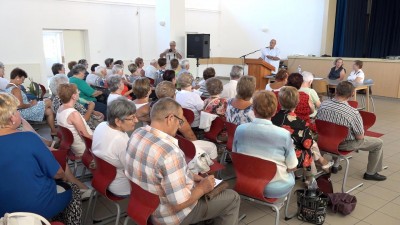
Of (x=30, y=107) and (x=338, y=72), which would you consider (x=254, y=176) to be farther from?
(x=338, y=72)

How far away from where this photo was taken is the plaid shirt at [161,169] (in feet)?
5.67

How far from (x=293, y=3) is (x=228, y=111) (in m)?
9.30

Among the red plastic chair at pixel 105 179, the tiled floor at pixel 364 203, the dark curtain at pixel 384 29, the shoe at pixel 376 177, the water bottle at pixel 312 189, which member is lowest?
the tiled floor at pixel 364 203

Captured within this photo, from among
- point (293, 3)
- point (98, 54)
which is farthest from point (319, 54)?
point (98, 54)

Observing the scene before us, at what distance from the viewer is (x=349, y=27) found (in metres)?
10.7

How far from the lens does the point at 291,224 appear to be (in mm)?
2738

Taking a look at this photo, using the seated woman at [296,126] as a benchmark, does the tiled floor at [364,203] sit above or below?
below

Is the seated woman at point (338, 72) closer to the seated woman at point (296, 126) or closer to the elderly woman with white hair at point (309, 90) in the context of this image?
the elderly woman with white hair at point (309, 90)

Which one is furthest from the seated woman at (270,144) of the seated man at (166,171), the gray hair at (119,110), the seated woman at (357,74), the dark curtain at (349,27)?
the dark curtain at (349,27)

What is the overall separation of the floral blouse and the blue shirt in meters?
1.79

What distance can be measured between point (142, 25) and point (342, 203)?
9.87 m

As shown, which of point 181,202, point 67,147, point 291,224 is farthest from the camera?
point 67,147

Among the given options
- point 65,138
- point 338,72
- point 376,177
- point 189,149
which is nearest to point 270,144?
point 189,149

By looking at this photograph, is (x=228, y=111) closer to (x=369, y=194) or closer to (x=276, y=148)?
(x=276, y=148)
